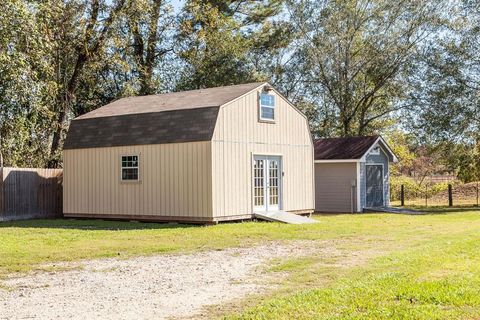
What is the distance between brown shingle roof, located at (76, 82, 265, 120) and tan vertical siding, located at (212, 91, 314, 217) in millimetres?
486

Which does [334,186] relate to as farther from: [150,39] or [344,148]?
[150,39]

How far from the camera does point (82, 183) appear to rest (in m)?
20.3

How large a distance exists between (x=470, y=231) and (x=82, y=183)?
39.9ft

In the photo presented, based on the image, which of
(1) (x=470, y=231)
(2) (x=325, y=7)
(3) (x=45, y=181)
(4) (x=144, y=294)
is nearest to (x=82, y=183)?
(3) (x=45, y=181)

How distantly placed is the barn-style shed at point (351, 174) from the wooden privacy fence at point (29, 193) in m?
10.5

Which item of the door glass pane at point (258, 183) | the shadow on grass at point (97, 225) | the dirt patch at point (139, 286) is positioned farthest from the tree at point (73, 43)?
the dirt patch at point (139, 286)

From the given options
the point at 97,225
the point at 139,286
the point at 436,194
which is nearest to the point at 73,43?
the point at 97,225

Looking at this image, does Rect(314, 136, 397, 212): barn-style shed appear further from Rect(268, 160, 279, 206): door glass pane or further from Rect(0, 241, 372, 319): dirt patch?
Rect(0, 241, 372, 319): dirt patch

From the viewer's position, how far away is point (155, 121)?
62.1 ft

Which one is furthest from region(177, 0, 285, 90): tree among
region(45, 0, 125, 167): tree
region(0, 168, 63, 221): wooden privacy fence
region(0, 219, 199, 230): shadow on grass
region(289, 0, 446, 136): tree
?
region(0, 219, 199, 230): shadow on grass

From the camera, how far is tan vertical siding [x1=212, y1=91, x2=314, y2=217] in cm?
1778

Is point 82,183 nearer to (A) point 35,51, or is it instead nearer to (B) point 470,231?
(A) point 35,51

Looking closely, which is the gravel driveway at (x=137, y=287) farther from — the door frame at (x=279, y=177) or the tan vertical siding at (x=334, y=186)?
the tan vertical siding at (x=334, y=186)

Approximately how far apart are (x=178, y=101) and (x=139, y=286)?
12314 mm
